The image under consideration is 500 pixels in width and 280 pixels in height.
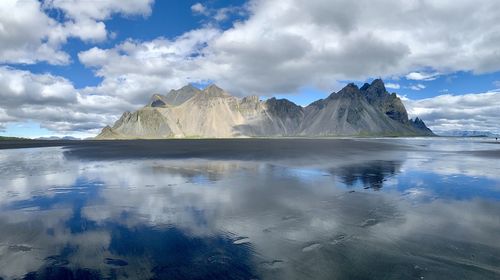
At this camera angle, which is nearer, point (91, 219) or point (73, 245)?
point (73, 245)

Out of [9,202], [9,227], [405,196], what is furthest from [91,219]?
[405,196]

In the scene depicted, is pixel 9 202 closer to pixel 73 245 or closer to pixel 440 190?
pixel 73 245

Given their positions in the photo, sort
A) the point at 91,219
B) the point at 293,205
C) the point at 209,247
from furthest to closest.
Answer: the point at 293,205, the point at 91,219, the point at 209,247

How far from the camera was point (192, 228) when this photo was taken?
55.6 feet

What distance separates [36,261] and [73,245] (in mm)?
2059

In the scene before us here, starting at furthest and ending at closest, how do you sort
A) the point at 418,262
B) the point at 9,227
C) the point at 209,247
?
the point at 9,227 → the point at 209,247 → the point at 418,262

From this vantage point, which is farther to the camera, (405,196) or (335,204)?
(405,196)

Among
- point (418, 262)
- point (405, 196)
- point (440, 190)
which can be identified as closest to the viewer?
point (418, 262)

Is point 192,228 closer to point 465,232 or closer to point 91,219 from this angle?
point 91,219

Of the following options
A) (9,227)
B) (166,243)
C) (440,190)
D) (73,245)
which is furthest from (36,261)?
(440,190)

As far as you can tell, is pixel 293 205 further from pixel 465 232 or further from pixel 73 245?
pixel 73 245

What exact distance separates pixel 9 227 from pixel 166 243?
9.46 meters

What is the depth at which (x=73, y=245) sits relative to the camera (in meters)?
14.6

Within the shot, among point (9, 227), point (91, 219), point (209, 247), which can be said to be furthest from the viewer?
point (91, 219)
